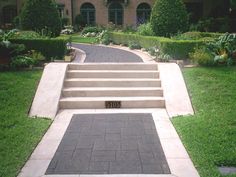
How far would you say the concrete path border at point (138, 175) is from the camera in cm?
548

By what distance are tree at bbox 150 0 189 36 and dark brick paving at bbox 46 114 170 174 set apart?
7.78 m

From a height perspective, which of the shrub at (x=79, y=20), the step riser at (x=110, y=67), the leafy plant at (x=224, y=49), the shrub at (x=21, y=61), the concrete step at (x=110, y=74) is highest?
the shrub at (x=79, y=20)

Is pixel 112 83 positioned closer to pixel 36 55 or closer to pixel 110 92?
pixel 110 92

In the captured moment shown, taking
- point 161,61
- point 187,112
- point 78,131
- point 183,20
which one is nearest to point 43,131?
point 78,131

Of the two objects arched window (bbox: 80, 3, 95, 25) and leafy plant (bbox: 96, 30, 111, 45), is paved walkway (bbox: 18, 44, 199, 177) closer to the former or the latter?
leafy plant (bbox: 96, 30, 111, 45)

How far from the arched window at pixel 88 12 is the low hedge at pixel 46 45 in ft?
74.9

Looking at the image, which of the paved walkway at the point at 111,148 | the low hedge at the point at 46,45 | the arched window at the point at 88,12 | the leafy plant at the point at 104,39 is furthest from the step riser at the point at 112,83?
the arched window at the point at 88,12

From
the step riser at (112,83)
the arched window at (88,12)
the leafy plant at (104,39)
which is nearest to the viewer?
the step riser at (112,83)

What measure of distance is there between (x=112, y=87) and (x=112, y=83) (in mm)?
145

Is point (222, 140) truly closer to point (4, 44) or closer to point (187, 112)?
point (187, 112)

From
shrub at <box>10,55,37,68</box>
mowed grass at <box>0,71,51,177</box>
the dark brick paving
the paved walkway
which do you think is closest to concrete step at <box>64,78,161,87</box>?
mowed grass at <box>0,71,51,177</box>

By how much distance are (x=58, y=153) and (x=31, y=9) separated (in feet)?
33.2

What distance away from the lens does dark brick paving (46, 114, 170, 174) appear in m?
5.55

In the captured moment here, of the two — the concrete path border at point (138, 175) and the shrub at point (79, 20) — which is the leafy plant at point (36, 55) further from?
the shrub at point (79, 20)
